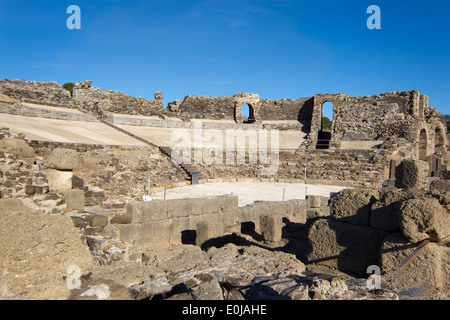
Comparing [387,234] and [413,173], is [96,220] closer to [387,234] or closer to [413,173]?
[387,234]

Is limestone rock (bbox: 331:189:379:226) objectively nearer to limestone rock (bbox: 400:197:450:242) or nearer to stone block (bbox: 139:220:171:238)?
limestone rock (bbox: 400:197:450:242)

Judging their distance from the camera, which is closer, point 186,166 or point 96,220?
point 96,220

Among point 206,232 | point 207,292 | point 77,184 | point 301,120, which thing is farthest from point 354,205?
point 301,120

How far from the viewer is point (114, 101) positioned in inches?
1086

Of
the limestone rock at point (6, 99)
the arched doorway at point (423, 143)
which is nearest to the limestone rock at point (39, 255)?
the limestone rock at point (6, 99)

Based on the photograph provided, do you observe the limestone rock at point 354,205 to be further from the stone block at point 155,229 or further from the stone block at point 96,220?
the stone block at point 96,220

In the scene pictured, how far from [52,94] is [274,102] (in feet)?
64.9

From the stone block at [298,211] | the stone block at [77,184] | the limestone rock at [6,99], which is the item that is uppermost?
the limestone rock at [6,99]

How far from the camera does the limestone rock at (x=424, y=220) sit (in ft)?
13.8

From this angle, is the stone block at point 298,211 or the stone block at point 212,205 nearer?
the stone block at point 212,205

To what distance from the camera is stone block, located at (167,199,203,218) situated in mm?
8406

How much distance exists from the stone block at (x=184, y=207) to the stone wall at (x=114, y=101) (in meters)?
18.8

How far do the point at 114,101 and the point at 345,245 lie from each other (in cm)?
2567

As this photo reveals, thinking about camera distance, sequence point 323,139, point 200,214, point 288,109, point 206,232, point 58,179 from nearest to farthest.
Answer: point 206,232
point 58,179
point 200,214
point 323,139
point 288,109
